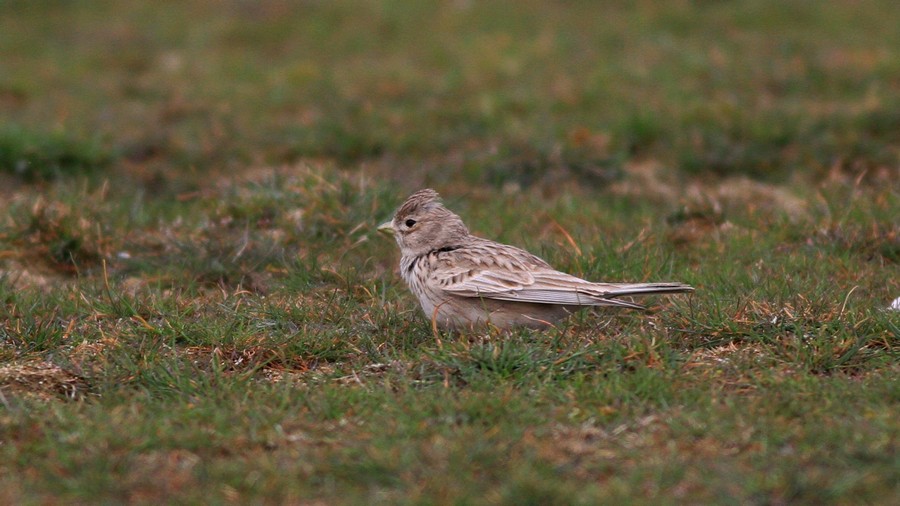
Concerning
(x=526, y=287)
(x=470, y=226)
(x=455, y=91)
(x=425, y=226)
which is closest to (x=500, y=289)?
(x=526, y=287)

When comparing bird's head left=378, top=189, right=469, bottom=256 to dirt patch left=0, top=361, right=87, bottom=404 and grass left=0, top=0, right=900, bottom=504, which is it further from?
dirt patch left=0, top=361, right=87, bottom=404

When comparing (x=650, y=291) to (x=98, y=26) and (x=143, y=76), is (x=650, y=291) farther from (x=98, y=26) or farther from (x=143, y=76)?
(x=98, y=26)

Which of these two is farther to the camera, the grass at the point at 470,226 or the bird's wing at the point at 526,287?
the bird's wing at the point at 526,287

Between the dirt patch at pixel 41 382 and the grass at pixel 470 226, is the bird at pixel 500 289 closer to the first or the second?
the grass at pixel 470 226

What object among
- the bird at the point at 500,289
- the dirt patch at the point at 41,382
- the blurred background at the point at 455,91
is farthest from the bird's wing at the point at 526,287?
the blurred background at the point at 455,91

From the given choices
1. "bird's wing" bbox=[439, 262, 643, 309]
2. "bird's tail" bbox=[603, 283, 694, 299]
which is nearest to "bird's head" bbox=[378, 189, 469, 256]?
"bird's wing" bbox=[439, 262, 643, 309]

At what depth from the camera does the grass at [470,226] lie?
4715 millimetres

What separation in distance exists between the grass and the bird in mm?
164

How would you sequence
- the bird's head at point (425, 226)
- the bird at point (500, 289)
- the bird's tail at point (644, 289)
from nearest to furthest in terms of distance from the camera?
the bird's tail at point (644, 289)
the bird at point (500, 289)
the bird's head at point (425, 226)

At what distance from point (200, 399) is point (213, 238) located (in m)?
2.79

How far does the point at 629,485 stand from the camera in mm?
4438

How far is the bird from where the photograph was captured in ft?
20.6

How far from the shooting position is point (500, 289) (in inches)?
254

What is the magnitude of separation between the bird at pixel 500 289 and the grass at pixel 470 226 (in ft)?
0.54
